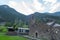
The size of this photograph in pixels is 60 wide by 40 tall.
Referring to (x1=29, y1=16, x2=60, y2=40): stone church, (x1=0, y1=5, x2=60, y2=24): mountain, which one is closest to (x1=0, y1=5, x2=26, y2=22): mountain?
(x1=0, y1=5, x2=60, y2=24): mountain

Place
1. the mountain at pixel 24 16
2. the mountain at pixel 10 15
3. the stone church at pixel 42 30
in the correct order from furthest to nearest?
the mountain at pixel 10 15, the mountain at pixel 24 16, the stone church at pixel 42 30

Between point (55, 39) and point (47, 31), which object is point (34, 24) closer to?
point (47, 31)

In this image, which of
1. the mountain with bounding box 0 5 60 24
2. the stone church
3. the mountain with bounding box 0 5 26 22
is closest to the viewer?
the stone church

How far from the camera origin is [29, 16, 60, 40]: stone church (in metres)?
25.2

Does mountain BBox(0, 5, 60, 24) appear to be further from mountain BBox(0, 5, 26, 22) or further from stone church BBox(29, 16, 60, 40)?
stone church BBox(29, 16, 60, 40)

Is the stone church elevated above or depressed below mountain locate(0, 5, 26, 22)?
below

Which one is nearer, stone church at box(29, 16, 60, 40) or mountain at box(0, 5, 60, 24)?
stone church at box(29, 16, 60, 40)

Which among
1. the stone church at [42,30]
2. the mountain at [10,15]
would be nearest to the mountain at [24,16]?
the mountain at [10,15]

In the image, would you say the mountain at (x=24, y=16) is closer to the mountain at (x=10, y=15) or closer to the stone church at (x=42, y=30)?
the mountain at (x=10, y=15)

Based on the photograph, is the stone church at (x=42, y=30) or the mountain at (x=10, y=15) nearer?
the stone church at (x=42, y=30)

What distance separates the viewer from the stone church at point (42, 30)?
82.6ft

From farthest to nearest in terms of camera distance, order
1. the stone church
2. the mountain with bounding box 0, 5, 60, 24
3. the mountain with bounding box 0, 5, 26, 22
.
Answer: the mountain with bounding box 0, 5, 26, 22
the mountain with bounding box 0, 5, 60, 24
the stone church

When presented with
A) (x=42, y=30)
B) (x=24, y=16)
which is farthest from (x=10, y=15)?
(x=42, y=30)

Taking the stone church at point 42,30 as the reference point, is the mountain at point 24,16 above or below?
above
